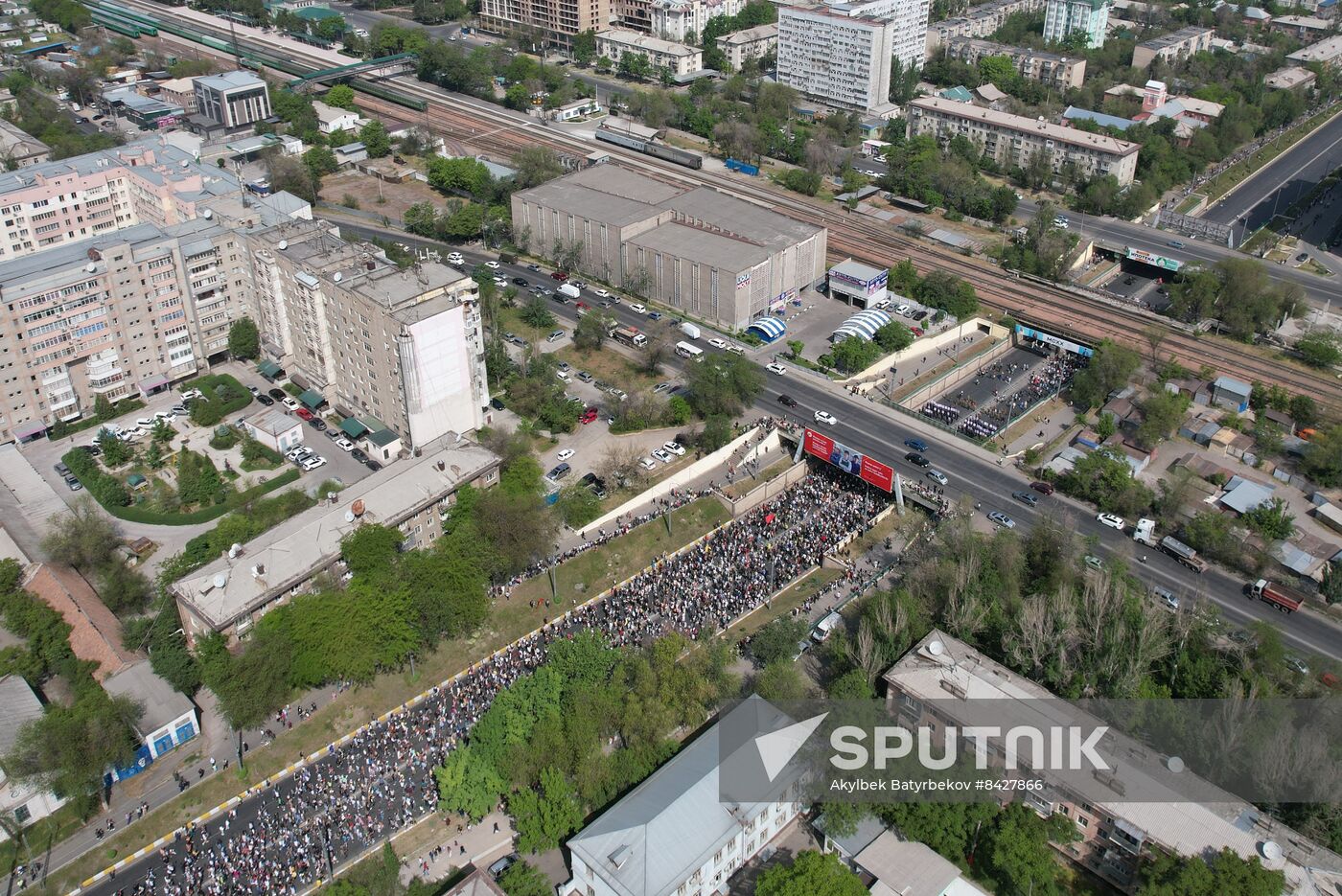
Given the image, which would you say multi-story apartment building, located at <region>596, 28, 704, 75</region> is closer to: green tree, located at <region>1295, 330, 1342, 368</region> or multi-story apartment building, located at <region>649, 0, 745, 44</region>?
multi-story apartment building, located at <region>649, 0, 745, 44</region>

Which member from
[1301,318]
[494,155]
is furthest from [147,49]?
[1301,318]

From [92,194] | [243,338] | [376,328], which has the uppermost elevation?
[92,194]

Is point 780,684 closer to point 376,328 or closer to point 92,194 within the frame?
point 376,328

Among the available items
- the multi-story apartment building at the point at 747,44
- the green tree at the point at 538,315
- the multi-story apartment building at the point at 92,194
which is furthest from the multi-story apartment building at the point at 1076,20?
the multi-story apartment building at the point at 92,194

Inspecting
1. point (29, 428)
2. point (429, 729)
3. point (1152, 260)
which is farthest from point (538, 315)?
point (1152, 260)

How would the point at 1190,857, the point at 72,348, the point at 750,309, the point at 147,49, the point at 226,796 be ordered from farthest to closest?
1. the point at 147,49
2. the point at 750,309
3. the point at 72,348
4. the point at 226,796
5. the point at 1190,857

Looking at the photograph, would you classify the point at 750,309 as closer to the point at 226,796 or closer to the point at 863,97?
the point at 226,796

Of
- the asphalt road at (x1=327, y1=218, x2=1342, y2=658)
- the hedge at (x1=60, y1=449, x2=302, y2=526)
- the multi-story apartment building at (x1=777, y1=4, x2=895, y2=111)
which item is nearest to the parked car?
the asphalt road at (x1=327, y1=218, x2=1342, y2=658)
